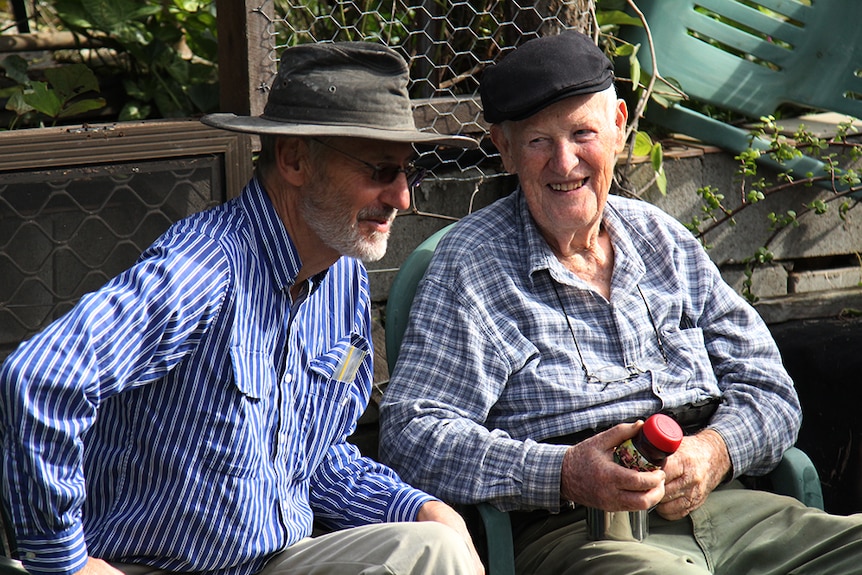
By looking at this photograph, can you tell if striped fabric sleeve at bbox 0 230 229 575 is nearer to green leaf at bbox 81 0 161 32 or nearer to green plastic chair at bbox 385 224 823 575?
green plastic chair at bbox 385 224 823 575

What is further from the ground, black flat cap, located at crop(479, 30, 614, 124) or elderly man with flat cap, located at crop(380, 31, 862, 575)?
black flat cap, located at crop(479, 30, 614, 124)

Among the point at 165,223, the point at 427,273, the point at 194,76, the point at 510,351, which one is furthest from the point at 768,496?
→ the point at 194,76

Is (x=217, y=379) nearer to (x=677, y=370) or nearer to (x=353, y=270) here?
(x=353, y=270)

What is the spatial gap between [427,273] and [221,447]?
0.87 meters

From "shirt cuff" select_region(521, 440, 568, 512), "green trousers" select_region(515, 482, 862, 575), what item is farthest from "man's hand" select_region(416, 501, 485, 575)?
"green trousers" select_region(515, 482, 862, 575)

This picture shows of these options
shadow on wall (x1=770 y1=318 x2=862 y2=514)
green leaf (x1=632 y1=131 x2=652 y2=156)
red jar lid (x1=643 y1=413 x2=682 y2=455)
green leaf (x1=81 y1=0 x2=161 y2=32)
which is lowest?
shadow on wall (x1=770 y1=318 x2=862 y2=514)

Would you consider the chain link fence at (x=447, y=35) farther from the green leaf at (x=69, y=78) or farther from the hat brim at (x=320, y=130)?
the hat brim at (x=320, y=130)

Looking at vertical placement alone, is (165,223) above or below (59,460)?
below

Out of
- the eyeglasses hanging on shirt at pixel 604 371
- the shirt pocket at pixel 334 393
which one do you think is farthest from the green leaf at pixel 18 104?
the eyeglasses hanging on shirt at pixel 604 371

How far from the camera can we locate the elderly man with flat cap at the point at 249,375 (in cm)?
190

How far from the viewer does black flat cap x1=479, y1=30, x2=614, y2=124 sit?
109 inches

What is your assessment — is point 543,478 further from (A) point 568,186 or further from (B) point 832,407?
(B) point 832,407

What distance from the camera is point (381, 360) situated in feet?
11.5

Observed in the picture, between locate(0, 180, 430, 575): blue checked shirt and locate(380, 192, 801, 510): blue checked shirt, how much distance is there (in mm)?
262
